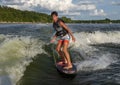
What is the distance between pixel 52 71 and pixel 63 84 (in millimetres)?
2129

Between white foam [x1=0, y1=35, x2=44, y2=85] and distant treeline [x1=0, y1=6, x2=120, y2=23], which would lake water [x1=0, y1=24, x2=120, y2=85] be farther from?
distant treeline [x1=0, y1=6, x2=120, y2=23]

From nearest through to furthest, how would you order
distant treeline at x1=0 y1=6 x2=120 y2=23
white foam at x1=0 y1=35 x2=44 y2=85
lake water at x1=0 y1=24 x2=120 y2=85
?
white foam at x1=0 y1=35 x2=44 y2=85
lake water at x1=0 y1=24 x2=120 y2=85
distant treeline at x1=0 y1=6 x2=120 y2=23

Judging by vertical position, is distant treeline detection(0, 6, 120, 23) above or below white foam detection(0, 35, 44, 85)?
below

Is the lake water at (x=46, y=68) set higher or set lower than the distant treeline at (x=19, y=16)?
higher

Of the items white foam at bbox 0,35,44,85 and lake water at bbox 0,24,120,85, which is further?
lake water at bbox 0,24,120,85

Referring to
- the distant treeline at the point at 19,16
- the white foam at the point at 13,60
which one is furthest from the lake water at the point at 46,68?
the distant treeline at the point at 19,16

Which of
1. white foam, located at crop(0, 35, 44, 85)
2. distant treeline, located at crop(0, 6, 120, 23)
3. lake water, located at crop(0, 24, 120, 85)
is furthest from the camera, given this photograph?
distant treeline, located at crop(0, 6, 120, 23)

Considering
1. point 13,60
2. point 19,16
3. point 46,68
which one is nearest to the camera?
point 13,60

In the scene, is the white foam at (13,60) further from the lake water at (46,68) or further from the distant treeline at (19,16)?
the distant treeline at (19,16)

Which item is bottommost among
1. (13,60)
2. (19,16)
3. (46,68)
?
(19,16)

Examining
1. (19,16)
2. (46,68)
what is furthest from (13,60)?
(19,16)

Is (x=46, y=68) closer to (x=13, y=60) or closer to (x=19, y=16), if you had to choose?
(x=13, y=60)

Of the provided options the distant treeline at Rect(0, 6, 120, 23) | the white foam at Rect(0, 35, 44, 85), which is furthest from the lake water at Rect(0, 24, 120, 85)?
the distant treeline at Rect(0, 6, 120, 23)

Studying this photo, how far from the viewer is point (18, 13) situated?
547 feet
